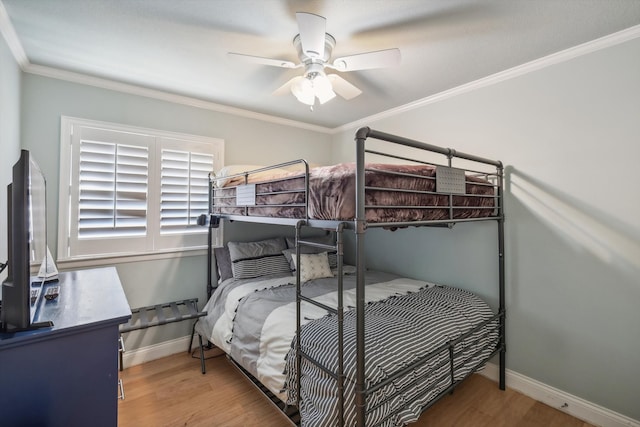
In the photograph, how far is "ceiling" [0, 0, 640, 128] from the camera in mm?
1446

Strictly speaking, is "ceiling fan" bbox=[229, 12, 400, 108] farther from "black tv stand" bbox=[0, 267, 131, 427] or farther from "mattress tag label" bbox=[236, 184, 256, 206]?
"black tv stand" bbox=[0, 267, 131, 427]

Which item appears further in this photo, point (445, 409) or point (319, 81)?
point (445, 409)

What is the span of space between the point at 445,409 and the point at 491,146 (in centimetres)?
197

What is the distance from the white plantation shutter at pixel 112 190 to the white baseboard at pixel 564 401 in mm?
3182

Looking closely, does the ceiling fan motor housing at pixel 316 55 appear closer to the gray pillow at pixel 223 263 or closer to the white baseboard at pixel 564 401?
the gray pillow at pixel 223 263

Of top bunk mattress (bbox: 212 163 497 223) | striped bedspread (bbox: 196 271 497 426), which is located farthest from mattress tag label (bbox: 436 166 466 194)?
striped bedspread (bbox: 196 271 497 426)

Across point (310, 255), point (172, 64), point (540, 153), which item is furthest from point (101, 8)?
point (540, 153)

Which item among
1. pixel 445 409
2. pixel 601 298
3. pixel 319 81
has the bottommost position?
pixel 445 409

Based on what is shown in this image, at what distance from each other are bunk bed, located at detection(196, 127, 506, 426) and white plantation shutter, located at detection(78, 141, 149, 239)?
64 centimetres

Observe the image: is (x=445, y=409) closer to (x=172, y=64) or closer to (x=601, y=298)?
(x=601, y=298)

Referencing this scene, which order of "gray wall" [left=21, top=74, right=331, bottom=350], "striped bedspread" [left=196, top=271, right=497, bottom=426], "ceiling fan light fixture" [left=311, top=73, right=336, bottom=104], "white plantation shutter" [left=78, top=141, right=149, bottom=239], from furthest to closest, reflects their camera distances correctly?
"white plantation shutter" [left=78, top=141, right=149, bottom=239] < "gray wall" [left=21, top=74, right=331, bottom=350] < "ceiling fan light fixture" [left=311, top=73, right=336, bottom=104] < "striped bedspread" [left=196, top=271, right=497, bottom=426]

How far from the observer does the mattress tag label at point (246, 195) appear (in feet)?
6.31

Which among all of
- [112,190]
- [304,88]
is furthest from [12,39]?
[304,88]

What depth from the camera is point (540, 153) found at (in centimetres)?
204
